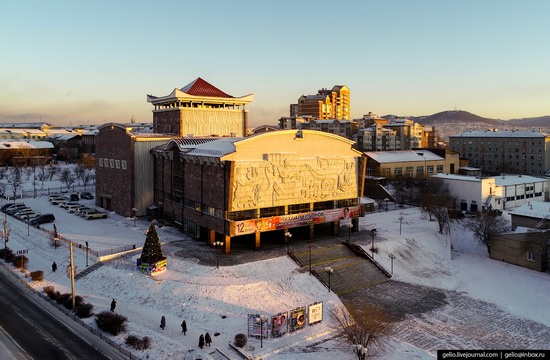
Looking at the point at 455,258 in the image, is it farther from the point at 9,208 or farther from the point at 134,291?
the point at 9,208

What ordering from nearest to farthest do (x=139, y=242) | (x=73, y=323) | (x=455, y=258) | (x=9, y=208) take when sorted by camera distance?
(x=73, y=323) → (x=139, y=242) → (x=455, y=258) → (x=9, y=208)

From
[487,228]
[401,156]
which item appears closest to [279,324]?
[487,228]

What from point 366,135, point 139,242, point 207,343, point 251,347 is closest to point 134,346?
point 207,343

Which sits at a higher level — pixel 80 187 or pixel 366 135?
pixel 366 135

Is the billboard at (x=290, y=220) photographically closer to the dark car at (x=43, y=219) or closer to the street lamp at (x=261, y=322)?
the street lamp at (x=261, y=322)

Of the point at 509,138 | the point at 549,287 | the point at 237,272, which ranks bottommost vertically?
the point at 549,287

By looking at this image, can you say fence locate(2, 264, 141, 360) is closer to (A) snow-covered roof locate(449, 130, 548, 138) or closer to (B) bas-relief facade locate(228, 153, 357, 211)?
(B) bas-relief facade locate(228, 153, 357, 211)

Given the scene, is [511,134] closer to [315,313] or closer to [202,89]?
[202,89]
